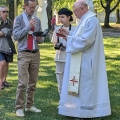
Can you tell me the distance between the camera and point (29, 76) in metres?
6.80

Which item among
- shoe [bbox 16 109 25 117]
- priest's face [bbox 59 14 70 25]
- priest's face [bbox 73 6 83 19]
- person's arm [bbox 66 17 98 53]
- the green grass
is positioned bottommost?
the green grass

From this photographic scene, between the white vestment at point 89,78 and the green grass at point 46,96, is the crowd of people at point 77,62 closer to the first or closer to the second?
the white vestment at point 89,78

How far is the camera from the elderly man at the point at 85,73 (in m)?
6.32

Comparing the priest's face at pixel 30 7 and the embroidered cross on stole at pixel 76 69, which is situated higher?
the priest's face at pixel 30 7

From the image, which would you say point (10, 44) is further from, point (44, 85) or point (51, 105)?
point (51, 105)

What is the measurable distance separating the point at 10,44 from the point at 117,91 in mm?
2879

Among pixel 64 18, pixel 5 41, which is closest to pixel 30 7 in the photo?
pixel 64 18

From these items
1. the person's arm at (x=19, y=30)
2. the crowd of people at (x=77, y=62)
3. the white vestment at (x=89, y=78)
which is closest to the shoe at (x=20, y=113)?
the crowd of people at (x=77, y=62)

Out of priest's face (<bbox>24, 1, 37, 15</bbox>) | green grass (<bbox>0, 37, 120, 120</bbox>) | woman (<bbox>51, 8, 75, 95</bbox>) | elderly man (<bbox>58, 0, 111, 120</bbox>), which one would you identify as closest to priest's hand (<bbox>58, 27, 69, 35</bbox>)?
elderly man (<bbox>58, 0, 111, 120</bbox>)

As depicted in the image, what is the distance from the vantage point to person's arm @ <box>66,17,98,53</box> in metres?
6.23

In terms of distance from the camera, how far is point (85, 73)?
6.40 meters

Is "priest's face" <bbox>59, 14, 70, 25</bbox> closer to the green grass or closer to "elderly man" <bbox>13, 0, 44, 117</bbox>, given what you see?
"elderly man" <bbox>13, 0, 44, 117</bbox>

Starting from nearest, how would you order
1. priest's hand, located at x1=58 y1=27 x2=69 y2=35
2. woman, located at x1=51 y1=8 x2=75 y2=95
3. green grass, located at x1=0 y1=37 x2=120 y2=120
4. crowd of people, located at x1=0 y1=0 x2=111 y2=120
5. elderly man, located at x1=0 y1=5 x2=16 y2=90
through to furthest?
crowd of people, located at x1=0 y1=0 x2=111 y2=120 < priest's hand, located at x1=58 y1=27 x2=69 y2=35 < green grass, located at x1=0 y1=37 x2=120 y2=120 < woman, located at x1=51 y1=8 x2=75 y2=95 < elderly man, located at x1=0 y1=5 x2=16 y2=90

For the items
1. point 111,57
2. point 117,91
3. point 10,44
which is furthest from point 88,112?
point 111,57
